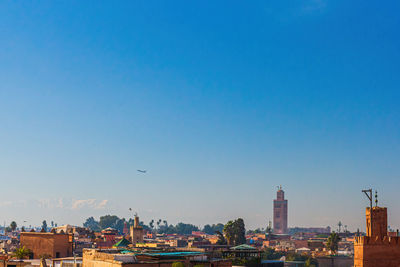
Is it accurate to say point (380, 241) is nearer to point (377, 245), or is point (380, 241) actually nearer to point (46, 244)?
point (377, 245)

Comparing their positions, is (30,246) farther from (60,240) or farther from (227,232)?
(227,232)

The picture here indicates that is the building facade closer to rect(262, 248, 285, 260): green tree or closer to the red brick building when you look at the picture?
the red brick building

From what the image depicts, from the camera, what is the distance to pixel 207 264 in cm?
3669

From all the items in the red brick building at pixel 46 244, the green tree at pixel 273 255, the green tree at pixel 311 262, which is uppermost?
the red brick building at pixel 46 244

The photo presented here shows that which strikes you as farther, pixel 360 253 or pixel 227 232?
pixel 227 232

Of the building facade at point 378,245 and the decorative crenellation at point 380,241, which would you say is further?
the decorative crenellation at point 380,241

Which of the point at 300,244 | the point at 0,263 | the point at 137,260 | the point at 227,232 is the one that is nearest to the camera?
the point at 137,260

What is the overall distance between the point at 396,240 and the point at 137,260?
19.8 m

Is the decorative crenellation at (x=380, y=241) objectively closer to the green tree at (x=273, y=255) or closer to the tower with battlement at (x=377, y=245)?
the tower with battlement at (x=377, y=245)

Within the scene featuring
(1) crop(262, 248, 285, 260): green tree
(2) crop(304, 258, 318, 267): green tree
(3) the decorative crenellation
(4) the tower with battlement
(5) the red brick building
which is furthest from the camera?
(1) crop(262, 248, 285, 260): green tree

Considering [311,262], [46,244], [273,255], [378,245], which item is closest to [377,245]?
[378,245]

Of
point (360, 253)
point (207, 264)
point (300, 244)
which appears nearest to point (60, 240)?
point (207, 264)

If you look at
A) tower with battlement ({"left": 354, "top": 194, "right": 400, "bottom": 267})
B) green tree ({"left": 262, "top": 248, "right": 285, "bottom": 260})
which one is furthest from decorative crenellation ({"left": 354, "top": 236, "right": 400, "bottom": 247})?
green tree ({"left": 262, "top": 248, "right": 285, "bottom": 260})

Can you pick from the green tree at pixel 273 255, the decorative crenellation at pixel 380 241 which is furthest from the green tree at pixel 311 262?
the decorative crenellation at pixel 380 241
